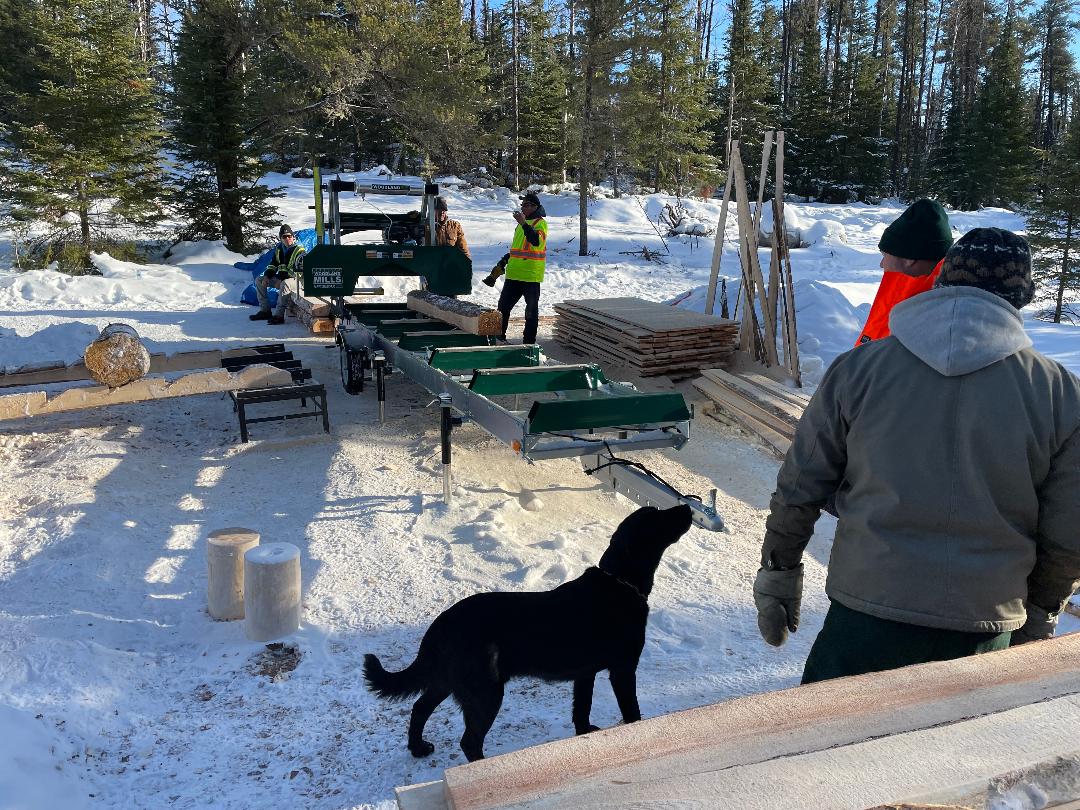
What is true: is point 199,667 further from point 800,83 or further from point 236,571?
point 800,83

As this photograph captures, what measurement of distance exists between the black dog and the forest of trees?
51.5 ft

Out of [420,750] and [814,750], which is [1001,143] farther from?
[814,750]

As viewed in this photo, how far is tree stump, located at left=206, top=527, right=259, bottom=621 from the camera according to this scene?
4195 millimetres

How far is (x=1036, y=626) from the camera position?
221 centimetres

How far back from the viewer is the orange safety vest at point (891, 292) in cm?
423

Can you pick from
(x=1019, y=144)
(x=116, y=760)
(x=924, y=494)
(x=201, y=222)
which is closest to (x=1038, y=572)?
(x=924, y=494)

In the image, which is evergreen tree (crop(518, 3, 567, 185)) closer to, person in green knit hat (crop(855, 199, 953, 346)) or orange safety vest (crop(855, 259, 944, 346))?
orange safety vest (crop(855, 259, 944, 346))

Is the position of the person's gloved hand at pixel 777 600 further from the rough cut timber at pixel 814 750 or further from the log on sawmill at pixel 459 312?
the log on sawmill at pixel 459 312

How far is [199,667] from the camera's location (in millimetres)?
3859

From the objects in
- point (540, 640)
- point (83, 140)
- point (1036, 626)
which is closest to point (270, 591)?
point (540, 640)

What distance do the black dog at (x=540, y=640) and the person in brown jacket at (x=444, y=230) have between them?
7113 millimetres

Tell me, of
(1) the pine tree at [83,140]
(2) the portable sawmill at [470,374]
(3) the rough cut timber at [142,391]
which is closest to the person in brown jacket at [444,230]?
(2) the portable sawmill at [470,374]

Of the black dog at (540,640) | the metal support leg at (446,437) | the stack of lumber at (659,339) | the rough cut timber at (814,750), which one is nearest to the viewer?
the rough cut timber at (814,750)

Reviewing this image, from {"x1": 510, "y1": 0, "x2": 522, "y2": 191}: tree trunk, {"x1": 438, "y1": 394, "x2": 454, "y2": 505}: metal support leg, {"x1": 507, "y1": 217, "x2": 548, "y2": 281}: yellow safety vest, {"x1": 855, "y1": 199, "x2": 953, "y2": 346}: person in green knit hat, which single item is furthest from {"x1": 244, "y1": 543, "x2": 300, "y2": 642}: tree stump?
{"x1": 510, "y1": 0, "x2": 522, "y2": 191}: tree trunk
